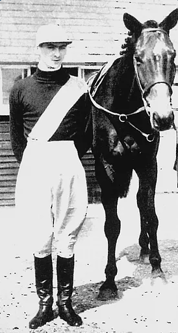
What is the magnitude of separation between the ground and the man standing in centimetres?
26

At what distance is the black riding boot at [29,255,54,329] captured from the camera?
395cm

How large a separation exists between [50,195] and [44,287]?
0.75 m

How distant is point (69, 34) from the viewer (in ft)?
31.2

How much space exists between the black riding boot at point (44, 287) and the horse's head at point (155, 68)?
1.34 meters

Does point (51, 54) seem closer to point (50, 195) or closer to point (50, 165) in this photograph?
point (50, 165)

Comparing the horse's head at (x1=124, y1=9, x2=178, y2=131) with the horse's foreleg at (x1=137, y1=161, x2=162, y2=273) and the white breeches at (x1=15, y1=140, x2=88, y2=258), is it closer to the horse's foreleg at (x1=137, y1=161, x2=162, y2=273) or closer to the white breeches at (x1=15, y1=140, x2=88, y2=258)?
the white breeches at (x1=15, y1=140, x2=88, y2=258)

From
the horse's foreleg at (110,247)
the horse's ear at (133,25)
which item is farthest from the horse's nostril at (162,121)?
the horse's foreleg at (110,247)

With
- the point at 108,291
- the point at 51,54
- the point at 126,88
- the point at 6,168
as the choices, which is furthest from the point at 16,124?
the point at 6,168

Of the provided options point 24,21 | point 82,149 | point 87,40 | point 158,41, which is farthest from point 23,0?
point 158,41

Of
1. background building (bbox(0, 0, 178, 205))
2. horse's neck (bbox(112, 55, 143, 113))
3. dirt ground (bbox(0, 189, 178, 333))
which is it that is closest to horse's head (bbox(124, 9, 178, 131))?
horse's neck (bbox(112, 55, 143, 113))

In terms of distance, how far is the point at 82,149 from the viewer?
4828mm

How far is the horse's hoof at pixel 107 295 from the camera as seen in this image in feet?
14.8

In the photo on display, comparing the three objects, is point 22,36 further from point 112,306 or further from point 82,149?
point 112,306

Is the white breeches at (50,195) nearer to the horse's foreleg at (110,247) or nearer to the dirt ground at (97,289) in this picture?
the dirt ground at (97,289)
